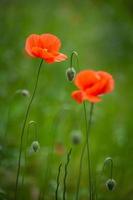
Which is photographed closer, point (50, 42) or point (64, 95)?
Result: point (50, 42)

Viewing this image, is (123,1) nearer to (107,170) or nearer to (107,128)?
(107,128)

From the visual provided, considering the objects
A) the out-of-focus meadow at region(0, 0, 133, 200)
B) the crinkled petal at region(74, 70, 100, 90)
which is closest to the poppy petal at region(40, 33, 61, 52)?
the crinkled petal at region(74, 70, 100, 90)

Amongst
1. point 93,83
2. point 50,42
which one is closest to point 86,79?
point 93,83

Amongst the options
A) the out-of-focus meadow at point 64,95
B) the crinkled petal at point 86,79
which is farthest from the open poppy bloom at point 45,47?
the out-of-focus meadow at point 64,95

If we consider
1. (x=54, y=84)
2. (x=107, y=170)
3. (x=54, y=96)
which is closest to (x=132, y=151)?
(x=107, y=170)

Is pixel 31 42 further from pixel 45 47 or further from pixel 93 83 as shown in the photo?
pixel 93 83

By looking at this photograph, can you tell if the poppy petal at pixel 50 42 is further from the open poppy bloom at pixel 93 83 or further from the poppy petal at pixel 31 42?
the open poppy bloom at pixel 93 83
